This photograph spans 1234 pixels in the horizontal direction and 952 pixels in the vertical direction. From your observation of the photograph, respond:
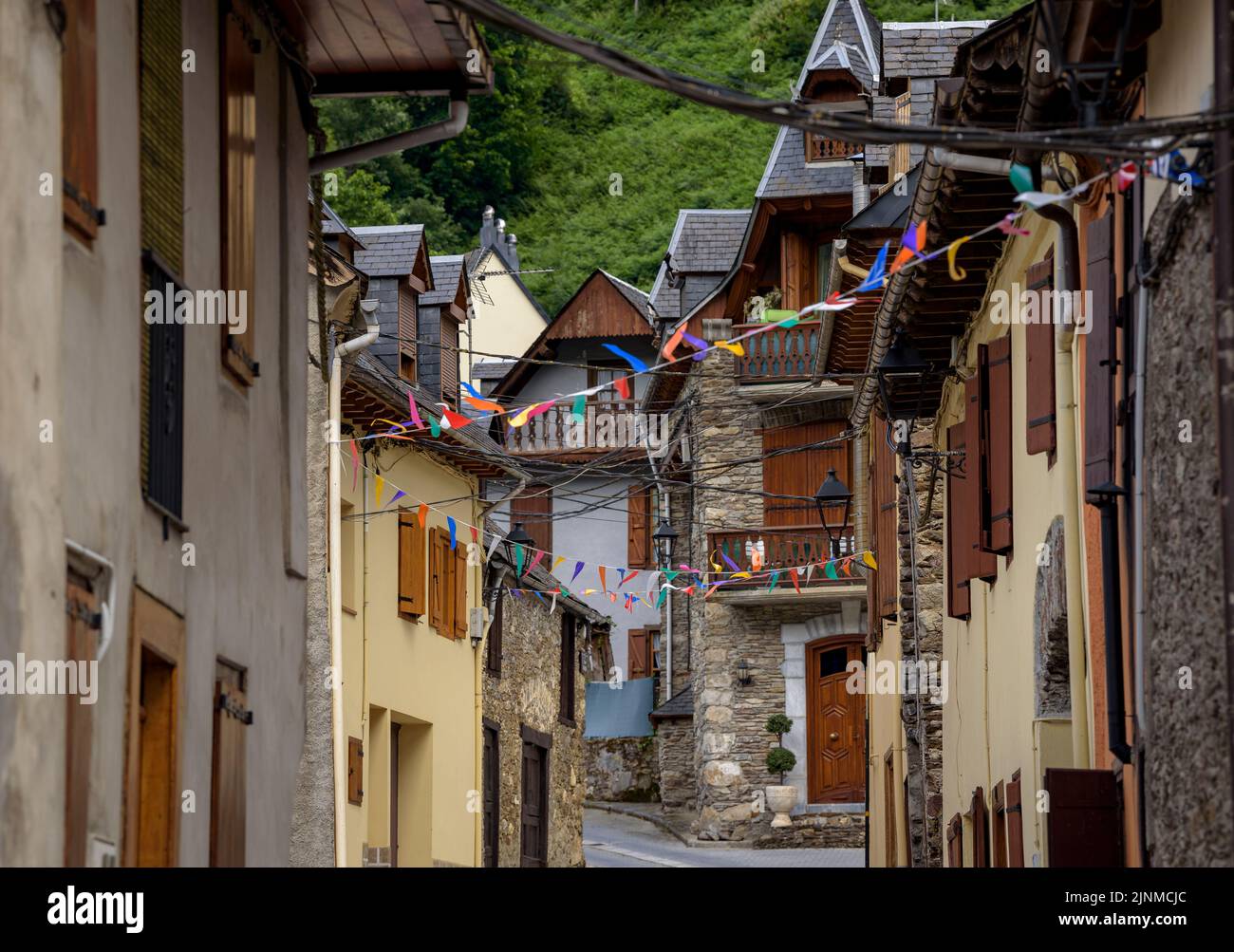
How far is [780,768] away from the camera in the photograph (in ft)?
105

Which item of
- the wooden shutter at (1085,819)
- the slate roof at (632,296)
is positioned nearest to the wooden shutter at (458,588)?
the wooden shutter at (1085,819)

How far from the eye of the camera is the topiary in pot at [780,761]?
3186cm

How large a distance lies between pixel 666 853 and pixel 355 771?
11237mm

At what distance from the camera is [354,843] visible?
2014 centimetres

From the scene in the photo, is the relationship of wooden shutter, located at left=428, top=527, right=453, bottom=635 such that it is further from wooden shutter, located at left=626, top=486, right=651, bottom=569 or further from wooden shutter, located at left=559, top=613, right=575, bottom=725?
wooden shutter, located at left=626, top=486, right=651, bottom=569

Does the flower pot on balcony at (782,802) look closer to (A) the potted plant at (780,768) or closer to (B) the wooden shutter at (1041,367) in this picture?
(A) the potted plant at (780,768)

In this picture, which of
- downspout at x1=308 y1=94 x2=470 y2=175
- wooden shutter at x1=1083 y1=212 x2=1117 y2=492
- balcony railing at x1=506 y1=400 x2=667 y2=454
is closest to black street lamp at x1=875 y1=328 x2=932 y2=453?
downspout at x1=308 y1=94 x2=470 y2=175

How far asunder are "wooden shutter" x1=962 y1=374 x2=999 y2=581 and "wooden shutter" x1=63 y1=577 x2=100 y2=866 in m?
7.58

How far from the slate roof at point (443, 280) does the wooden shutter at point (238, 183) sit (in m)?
14.5

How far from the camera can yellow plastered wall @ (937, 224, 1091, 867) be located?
38.8 feet

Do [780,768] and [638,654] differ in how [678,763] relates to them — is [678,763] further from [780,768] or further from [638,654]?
[638,654]

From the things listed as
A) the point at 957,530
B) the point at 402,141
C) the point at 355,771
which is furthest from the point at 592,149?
the point at 402,141

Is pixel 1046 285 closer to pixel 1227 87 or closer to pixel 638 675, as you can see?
pixel 1227 87

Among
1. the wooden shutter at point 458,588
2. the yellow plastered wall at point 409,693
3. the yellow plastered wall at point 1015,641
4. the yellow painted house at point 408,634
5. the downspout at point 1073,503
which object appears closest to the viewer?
the downspout at point 1073,503
